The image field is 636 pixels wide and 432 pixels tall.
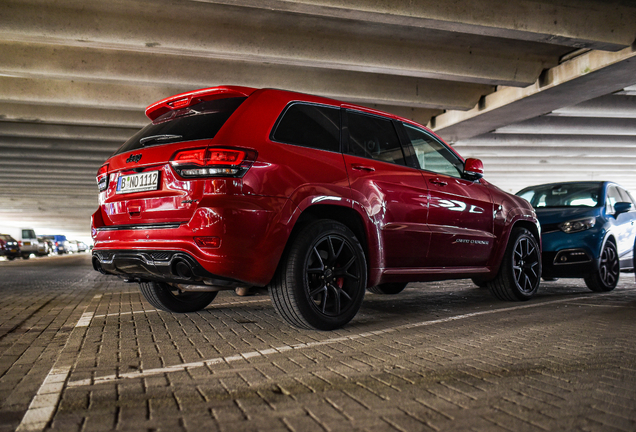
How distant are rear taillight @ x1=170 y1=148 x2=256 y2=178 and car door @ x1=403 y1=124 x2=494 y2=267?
2.09 meters

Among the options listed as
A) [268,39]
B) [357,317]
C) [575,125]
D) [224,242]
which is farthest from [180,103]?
[575,125]

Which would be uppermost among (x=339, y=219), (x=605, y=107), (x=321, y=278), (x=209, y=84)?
(x=209, y=84)

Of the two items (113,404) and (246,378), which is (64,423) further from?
(246,378)

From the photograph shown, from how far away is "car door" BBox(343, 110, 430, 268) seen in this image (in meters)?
4.55

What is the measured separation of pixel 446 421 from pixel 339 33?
8619 mm

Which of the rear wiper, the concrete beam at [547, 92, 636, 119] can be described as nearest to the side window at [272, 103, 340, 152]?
the rear wiper

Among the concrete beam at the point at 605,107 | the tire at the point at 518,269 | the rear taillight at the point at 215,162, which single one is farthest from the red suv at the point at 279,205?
the concrete beam at the point at 605,107

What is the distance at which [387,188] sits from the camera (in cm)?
471

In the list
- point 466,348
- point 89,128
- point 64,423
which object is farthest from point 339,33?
point 89,128

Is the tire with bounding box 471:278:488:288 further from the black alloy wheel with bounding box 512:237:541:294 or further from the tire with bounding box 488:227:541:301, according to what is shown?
the black alloy wheel with bounding box 512:237:541:294

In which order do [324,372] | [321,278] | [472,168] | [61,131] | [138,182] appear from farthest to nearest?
[61,131] < [472,168] < [321,278] < [138,182] < [324,372]

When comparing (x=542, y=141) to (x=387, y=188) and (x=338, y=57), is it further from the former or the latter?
(x=387, y=188)

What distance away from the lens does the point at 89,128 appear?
16672 millimetres

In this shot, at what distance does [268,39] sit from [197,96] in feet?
18.0
